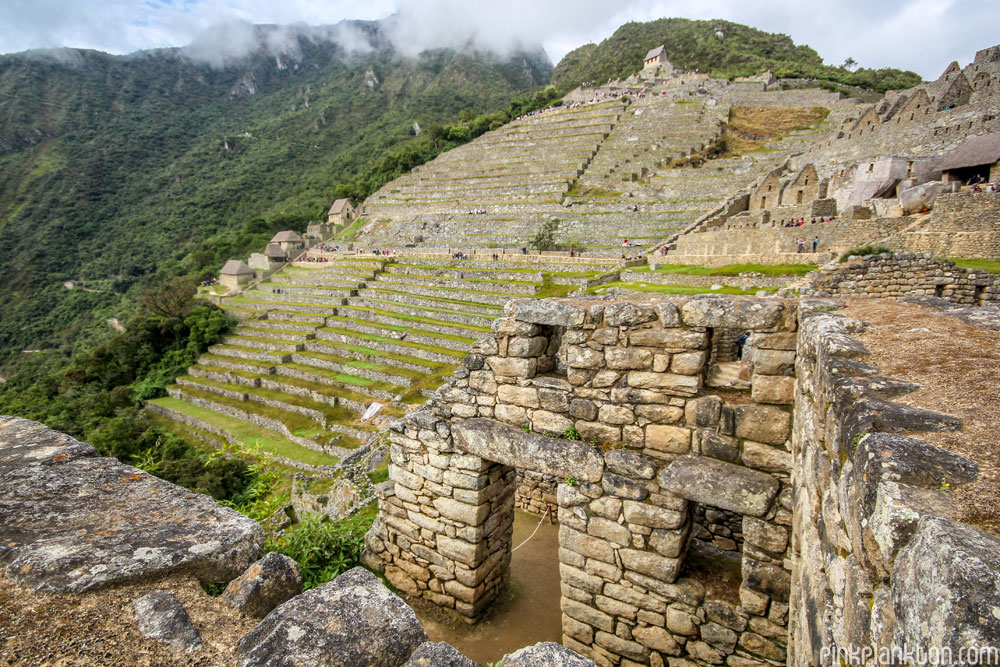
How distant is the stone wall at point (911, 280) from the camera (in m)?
8.38

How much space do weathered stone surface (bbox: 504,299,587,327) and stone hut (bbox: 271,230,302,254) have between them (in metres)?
48.4

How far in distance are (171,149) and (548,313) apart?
137030 mm

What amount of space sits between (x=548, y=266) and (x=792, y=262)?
12668 millimetres

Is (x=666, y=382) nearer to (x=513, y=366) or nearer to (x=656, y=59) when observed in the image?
(x=513, y=366)

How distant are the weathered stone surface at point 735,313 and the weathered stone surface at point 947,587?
271 centimetres

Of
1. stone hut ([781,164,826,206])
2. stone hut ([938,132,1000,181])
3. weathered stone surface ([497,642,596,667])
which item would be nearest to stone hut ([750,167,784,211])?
stone hut ([781,164,826,206])

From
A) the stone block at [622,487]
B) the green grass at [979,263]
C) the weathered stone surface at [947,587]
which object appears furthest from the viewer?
the green grass at [979,263]

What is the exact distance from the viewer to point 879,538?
1.21 m

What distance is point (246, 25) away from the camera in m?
190

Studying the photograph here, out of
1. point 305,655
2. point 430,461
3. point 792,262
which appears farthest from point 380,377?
point 305,655

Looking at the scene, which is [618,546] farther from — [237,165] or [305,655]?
[237,165]

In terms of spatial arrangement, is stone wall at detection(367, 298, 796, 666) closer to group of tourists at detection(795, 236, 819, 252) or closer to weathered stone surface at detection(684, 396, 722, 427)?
weathered stone surface at detection(684, 396, 722, 427)

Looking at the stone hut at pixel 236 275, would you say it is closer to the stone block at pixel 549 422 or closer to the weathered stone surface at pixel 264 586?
the stone block at pixel 549 422

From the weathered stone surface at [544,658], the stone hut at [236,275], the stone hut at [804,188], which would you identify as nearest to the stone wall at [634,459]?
the weathered stone surface at [544,658]
